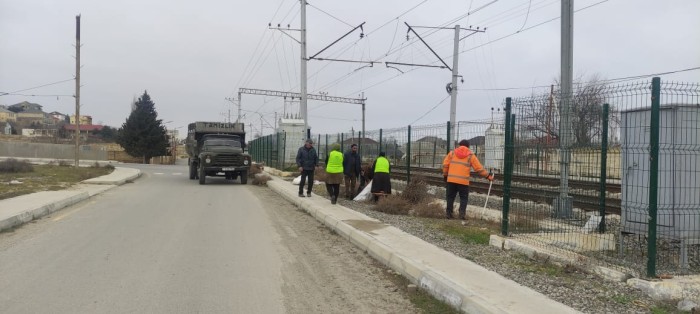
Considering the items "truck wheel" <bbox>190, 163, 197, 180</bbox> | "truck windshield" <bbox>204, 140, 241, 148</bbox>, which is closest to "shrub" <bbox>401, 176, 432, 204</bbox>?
"truck windshield" <bbox>204, 140, 241, 148</bbox>

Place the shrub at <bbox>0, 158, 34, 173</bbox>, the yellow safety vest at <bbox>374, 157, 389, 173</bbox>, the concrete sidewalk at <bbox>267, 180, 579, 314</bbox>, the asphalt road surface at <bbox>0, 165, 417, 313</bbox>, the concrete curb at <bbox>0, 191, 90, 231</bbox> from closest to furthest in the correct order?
the concrete sidewalk at <bbox>267, 180, 579, 314</bbox> → the asphalt road surface at <bbox>0, 165, 417, 313</bbox> → the concrete curb at <bbox>0, 191, 90, 231</bbox> → the yellow safety vest at <bbox>374, 157, 389, 173</bbox> → the shrub at <bbox>0, 158, 34, 173</bbox>

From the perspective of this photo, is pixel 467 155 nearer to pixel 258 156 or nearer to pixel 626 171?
pixel 626 171

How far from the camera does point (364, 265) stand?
7.53 metres

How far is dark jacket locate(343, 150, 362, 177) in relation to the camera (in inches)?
584

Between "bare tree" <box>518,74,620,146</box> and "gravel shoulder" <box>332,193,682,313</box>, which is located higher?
"bare tree" <box>518,74,620,146</box>

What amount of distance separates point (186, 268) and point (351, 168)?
8418 mm

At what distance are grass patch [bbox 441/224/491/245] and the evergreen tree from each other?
60813mm

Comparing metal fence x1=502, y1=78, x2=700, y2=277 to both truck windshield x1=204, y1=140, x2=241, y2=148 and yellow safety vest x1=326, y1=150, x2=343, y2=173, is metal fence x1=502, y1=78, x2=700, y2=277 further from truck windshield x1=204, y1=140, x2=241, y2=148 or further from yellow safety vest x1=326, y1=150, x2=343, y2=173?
truck windshield x1=204, y1=140, x2=241, y2=148

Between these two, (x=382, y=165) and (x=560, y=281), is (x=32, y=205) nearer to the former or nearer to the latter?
(x=382, y=165)

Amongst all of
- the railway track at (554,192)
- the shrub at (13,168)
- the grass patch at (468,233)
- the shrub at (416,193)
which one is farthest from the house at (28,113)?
the railway track at (554,192)

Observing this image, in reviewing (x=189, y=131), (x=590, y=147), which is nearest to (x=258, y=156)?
(x=189, y=131)

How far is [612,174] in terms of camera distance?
8.73m

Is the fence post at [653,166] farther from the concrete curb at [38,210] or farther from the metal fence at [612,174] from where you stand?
the concrete curb at [38,210]

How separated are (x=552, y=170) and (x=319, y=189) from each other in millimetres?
11287
